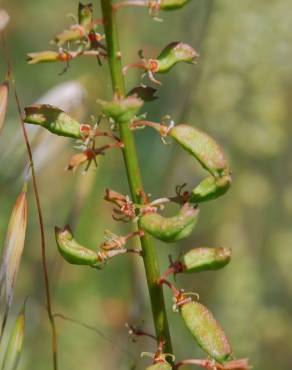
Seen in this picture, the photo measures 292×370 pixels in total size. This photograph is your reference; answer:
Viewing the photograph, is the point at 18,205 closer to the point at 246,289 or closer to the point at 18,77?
the point at 246,289

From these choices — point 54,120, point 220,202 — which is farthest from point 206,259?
point 220,202

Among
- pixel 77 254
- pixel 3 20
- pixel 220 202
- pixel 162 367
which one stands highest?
pixel 220 202

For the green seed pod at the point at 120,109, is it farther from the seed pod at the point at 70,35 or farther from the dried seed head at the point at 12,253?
the dried seed head at the point at 12,253

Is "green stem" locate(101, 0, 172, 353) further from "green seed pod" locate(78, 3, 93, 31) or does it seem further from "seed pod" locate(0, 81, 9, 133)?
"seed pod" locate(0, 81, 9, 133)

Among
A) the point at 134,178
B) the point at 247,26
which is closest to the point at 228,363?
the point at 134,178

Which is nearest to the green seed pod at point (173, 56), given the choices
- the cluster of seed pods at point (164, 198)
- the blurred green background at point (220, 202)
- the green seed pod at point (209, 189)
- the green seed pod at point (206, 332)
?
the cluster of seed pods at point (164, 198)

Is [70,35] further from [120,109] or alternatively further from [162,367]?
[162,367]

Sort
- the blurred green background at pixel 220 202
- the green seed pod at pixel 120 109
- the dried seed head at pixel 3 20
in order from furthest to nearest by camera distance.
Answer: the blurred green background at pixel 220 202, the dried seed head at pixel 3 20, the green seed pod at pixel 120 109
